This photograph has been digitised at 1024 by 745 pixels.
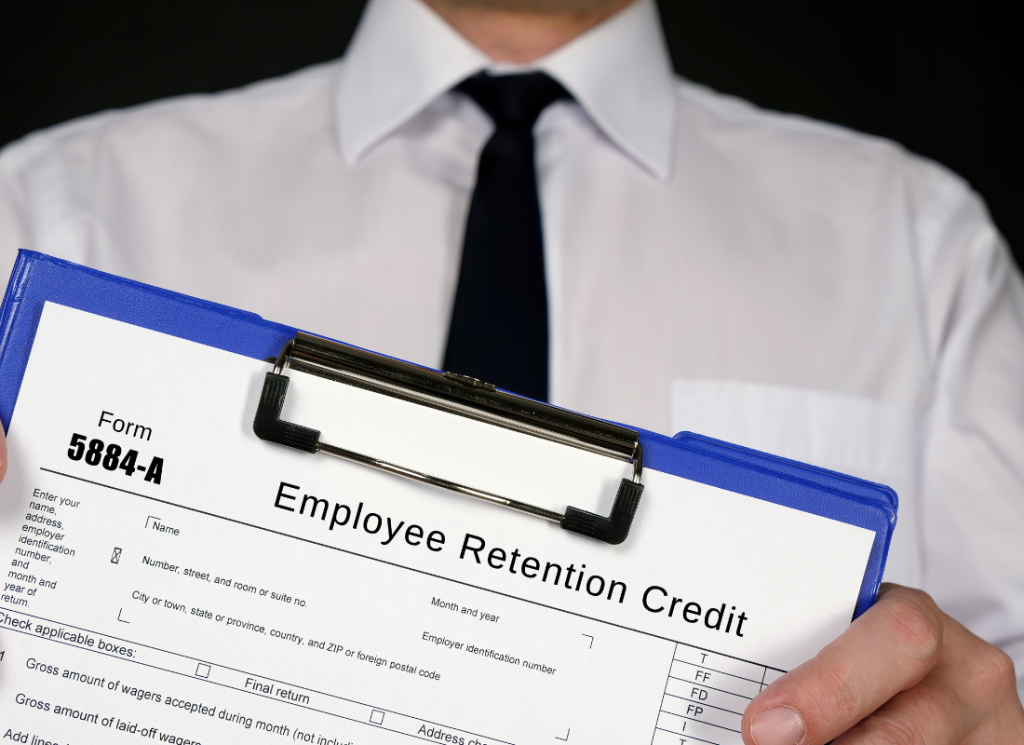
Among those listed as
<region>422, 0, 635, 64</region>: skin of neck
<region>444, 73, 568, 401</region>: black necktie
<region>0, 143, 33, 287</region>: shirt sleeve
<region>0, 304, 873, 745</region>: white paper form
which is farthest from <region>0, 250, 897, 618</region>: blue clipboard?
<region>422, 0, 635, 64</region>: skin of neck

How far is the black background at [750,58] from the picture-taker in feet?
4.17

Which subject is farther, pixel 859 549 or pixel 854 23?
pixel 854 23

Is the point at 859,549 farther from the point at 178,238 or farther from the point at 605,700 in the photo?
the point at 178,238

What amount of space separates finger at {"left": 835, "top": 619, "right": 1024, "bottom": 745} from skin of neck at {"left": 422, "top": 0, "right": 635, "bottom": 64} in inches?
27.9

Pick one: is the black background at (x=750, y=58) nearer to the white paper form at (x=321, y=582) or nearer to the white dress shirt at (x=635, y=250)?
the white dress shirt at (x=635, y=250)

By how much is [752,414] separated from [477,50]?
483 millimetres

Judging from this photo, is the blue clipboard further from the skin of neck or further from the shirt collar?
the skin of neck

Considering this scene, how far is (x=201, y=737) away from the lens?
0.44 m

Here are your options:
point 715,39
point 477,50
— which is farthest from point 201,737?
point 715,39

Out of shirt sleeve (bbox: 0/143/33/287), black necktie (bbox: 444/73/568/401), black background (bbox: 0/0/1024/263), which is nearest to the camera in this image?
black necktie (bbox: 444/73/568/401)

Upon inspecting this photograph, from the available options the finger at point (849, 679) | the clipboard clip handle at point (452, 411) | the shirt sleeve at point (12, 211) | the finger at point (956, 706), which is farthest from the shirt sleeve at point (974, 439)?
the shirt sleeve at point (12, 211)

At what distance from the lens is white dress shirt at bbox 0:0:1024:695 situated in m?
0.82

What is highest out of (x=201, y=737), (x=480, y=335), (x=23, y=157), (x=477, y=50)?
(x=477, y=50)

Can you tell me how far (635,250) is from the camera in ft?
2.88
